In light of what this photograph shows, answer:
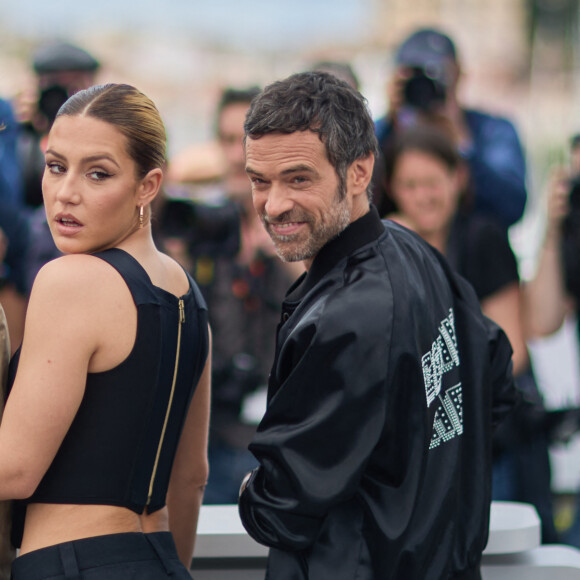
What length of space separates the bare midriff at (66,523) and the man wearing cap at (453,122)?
194cm

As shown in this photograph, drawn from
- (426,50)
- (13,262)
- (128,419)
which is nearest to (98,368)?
(128,419)

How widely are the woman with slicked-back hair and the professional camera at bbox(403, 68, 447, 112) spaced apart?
6.79 ft

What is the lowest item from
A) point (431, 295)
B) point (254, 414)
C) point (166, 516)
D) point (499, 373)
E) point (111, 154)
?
point (254, 414)

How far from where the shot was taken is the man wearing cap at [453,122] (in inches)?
141

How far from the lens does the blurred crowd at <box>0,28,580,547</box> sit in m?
3.38

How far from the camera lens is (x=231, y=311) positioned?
3494 millimetres

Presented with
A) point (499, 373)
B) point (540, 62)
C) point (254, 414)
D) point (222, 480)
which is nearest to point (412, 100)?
point (254, 414)

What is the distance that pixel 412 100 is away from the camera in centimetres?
370

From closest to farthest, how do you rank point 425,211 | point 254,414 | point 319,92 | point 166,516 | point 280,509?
point 280,509, point 319,92, point 166,516, point 425,211, point 254,414

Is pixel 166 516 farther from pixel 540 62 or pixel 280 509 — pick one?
pixel 540 62

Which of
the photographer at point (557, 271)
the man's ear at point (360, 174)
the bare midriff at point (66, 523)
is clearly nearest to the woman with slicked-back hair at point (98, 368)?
the bare midriff at point (66, 523)

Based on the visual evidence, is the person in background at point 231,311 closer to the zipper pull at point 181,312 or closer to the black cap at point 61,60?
the black cap at point 61,60

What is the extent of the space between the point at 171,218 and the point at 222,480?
0.96 metres

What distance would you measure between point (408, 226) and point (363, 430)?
1679mm
